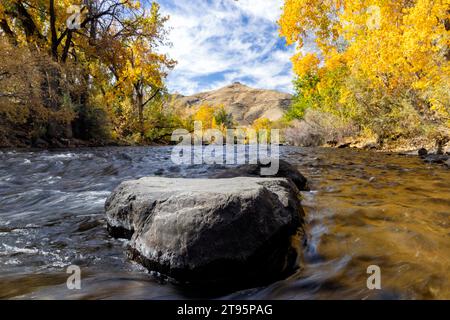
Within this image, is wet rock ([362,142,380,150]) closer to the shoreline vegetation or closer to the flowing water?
the shoreline vegetation

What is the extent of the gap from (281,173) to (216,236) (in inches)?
118

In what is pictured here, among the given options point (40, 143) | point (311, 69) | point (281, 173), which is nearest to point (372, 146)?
point (311, 69)

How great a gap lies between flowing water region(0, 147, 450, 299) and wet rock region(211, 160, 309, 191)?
0.28 meters

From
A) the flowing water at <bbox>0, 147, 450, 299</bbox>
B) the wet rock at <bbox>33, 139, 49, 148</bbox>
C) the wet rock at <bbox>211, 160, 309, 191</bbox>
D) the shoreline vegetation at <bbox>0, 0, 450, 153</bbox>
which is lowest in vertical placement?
the flowing water at <bbox>0, 147, 450, 299</bbox>

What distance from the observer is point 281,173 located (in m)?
5.07

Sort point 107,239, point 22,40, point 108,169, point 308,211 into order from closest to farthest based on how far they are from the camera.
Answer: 1. point 107,239
2. point 308,211
3. point 108,169
4. point 22,40

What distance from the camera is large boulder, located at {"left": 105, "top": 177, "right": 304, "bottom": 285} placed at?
2.19m

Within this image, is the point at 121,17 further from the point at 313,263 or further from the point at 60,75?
the point at 313,263

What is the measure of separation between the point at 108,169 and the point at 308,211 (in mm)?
5395

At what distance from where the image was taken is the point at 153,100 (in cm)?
3116

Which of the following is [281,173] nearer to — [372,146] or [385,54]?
[385,54]

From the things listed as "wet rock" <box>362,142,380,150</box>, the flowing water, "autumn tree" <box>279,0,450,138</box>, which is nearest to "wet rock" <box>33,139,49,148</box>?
the flowing water
